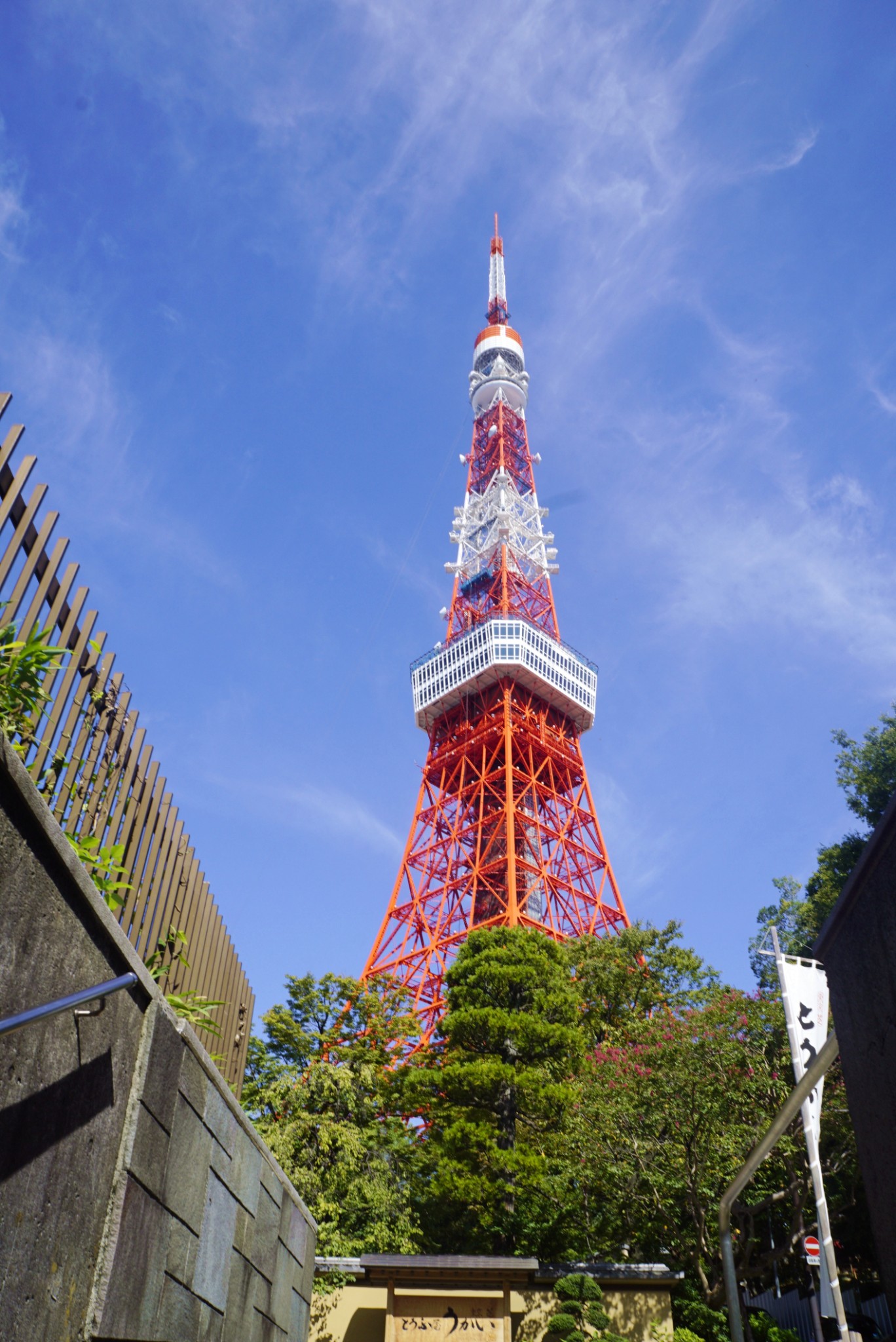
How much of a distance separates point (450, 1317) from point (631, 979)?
9806mm

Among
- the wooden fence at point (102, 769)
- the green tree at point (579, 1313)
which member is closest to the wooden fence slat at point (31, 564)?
the wooden fence at point (102, 769)

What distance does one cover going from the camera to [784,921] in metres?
23.0

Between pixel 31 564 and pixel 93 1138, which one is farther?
pixel 31 564

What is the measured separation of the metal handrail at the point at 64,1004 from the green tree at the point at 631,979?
19167 millimetres

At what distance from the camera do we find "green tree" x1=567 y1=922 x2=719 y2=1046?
21.5 metres

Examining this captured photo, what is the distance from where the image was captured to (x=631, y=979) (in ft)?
71.8

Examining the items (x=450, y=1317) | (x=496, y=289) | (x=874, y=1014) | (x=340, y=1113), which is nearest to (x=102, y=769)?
(x=874, y=1014)

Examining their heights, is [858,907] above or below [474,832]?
below

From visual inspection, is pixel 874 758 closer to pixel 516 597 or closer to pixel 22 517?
pixel 22 517

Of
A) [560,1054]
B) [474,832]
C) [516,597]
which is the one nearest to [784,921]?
[560,1054]

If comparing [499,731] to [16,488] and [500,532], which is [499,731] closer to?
[500,532]

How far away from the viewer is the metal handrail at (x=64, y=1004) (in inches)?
91.8

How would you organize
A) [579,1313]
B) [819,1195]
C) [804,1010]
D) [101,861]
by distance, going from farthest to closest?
[579,1313] → [804,1010] → [819,1195] → [101,861]

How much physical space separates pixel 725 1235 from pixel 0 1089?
16.1 feet
